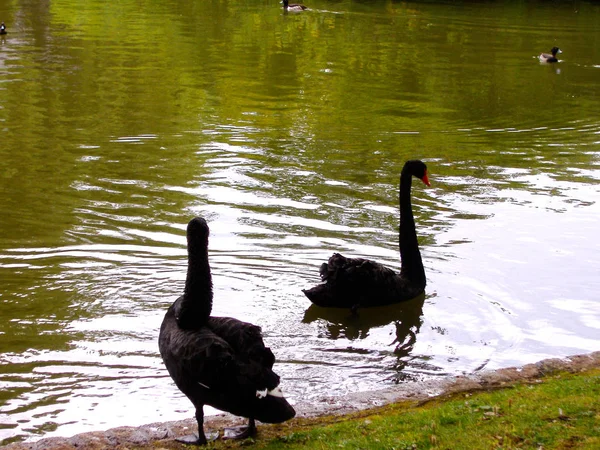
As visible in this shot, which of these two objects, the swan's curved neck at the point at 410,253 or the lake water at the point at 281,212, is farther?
the swan's curved neck at the point at 410,253

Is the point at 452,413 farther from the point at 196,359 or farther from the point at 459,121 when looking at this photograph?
the point at 459,121

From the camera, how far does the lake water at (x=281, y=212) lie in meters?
7.15

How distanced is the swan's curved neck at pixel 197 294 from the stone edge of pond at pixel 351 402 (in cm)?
72

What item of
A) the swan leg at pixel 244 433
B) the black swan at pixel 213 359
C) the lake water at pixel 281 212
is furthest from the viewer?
the lake water at pixel 281 212

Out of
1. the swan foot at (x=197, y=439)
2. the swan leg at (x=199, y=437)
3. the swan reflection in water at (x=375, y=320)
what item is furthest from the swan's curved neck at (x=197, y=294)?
the swan reflection in water at (x=375, y=320)

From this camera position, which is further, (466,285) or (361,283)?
(466,285)

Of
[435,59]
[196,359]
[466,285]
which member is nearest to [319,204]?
[466,285]

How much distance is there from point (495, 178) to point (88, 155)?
6.31 meters

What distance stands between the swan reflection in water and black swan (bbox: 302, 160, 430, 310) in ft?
0.45

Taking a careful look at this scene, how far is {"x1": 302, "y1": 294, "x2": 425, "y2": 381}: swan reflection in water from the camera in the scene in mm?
7879

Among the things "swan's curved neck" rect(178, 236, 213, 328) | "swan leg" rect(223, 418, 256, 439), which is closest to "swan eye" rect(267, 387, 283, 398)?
"swan leg" rect(223, 418, 256, 439)

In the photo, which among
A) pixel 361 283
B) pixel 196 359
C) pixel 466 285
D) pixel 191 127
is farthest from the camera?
pixel 191 127

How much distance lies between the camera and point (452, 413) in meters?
5.50

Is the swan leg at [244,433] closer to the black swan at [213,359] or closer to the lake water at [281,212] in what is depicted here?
the black swan at [213,359]
